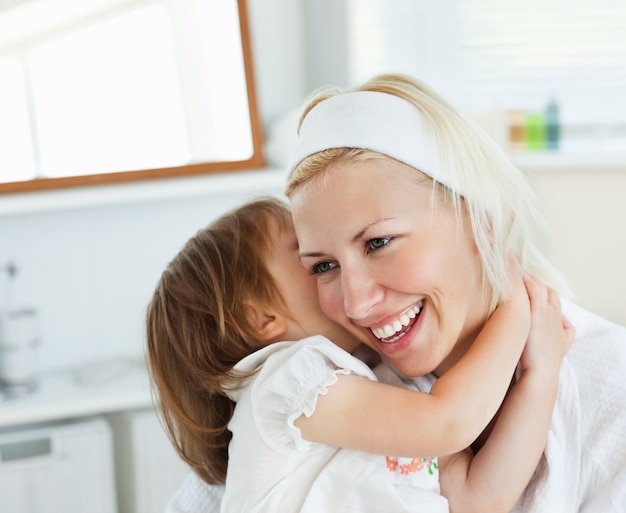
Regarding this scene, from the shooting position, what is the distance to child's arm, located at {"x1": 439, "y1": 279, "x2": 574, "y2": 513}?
135 cm

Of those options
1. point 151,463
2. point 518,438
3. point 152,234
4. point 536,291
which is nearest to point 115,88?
point 152,234

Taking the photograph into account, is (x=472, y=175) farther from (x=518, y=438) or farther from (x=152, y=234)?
(x=152, y=234)

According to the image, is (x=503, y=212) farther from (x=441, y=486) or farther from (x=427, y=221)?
(x=441, y=486)

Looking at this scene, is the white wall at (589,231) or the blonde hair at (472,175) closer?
the blonde hair at (472,175)

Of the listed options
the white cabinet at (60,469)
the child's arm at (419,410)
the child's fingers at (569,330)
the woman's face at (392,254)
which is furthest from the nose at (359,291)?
the white cabinet at (60,469)

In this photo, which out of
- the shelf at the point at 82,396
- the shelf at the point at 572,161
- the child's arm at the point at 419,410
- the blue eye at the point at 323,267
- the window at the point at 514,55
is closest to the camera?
the child's arm at the point at 419,410

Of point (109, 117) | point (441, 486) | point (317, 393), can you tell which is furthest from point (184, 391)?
point (109, 117)

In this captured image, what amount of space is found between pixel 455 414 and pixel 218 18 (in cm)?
192

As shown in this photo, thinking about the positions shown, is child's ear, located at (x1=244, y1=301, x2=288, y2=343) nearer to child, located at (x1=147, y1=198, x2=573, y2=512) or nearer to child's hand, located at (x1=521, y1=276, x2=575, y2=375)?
child, located at (x1=147, y1=198, x2=573, y2=512)

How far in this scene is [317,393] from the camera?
1.32m

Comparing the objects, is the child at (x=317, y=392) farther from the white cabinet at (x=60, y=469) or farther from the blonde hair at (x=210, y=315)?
the white cabinet at (x=60, y=469)

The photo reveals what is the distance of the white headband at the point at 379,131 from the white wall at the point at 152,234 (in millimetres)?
1398

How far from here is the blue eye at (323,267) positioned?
1415mm

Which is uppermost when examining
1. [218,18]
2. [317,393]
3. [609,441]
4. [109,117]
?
[218,18]
